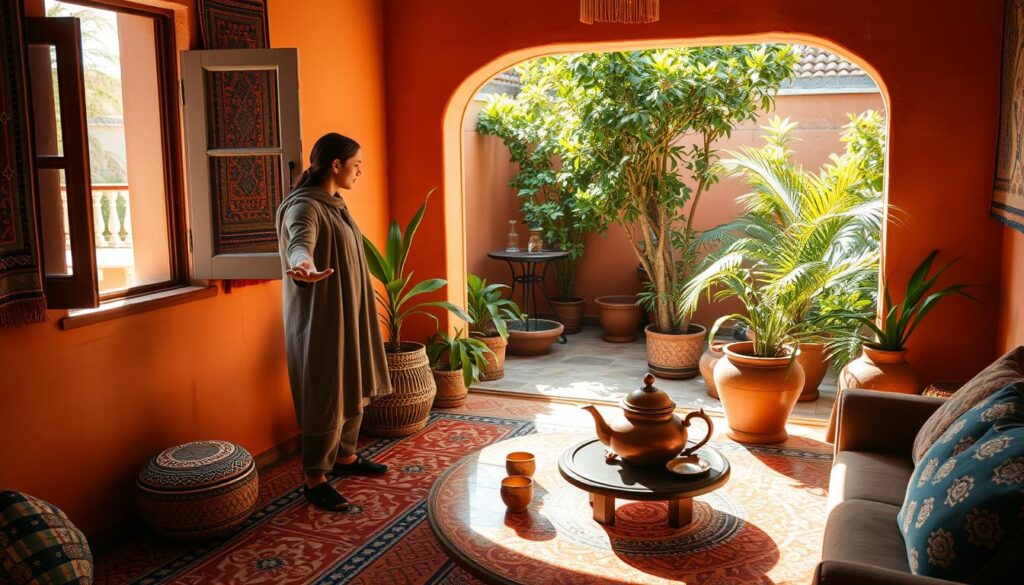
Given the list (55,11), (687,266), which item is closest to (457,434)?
(687,266)

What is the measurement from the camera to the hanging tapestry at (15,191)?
2.89 m

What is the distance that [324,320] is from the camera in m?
3.73

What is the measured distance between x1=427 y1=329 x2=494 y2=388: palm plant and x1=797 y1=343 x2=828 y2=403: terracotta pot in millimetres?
2124

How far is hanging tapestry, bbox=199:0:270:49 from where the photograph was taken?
3.94 meters

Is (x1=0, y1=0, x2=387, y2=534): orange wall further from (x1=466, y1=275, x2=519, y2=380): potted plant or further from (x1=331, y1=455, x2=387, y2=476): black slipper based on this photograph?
(x1=466, y1=275, x2=519, y2=380): potted plant

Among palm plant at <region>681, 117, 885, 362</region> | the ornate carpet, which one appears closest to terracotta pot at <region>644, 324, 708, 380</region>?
palm plant at <region>681, 117, 885, 362</region>

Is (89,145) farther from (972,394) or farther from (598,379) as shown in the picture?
(972,394)

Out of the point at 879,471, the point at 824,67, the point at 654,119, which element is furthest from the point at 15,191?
the point at 824,67

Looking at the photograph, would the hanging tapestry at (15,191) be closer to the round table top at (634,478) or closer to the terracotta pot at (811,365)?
the round table top at (634,478)

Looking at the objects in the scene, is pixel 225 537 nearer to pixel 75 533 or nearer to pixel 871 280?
pixel 75 533

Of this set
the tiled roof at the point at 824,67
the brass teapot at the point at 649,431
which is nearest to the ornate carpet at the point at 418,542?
the brass teapot at the point at 649,431

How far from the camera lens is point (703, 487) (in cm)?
302

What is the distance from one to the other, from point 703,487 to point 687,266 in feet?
13.1

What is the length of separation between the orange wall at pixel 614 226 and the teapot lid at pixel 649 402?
15.1 feet
